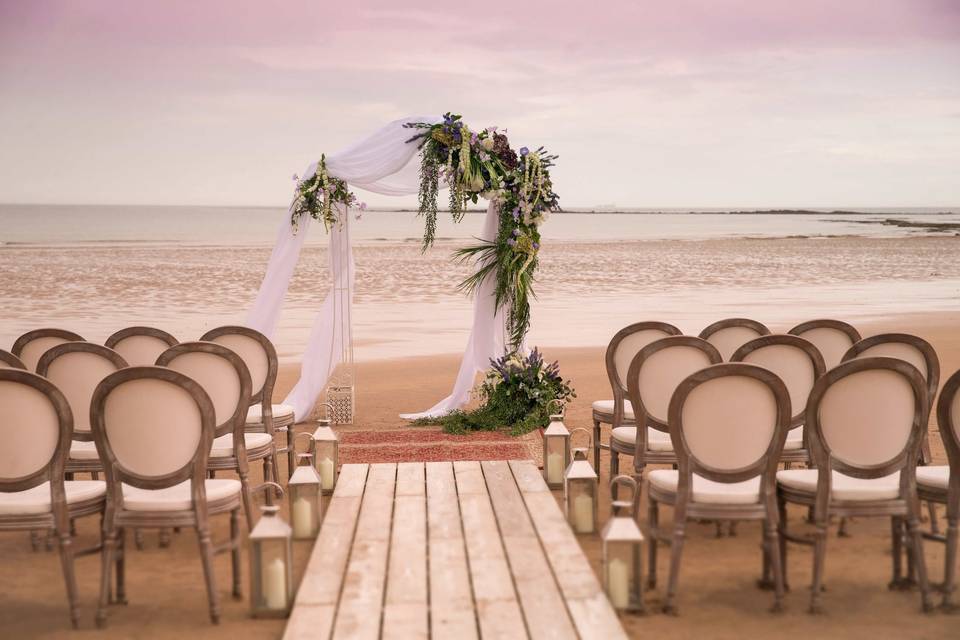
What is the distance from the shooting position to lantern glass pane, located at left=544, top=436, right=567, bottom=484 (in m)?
5.71

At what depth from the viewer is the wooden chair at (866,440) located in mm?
4027

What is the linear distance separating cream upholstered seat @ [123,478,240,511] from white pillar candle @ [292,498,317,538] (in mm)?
516

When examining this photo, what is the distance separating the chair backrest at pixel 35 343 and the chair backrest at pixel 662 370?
3.20 m

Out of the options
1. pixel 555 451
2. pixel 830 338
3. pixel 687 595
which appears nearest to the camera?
pixel 687 595

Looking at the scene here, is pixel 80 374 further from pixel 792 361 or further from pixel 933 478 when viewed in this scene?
pixel 933 478

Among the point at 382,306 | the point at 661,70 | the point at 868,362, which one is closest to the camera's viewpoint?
the point at 868,362

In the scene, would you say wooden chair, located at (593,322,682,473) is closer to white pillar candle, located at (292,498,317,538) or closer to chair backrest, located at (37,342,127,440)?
white pillar candle, located at (292,498,317,538)

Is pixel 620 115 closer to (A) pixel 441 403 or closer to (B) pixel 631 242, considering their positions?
(B) pixel 631 242

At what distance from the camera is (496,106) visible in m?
37.8

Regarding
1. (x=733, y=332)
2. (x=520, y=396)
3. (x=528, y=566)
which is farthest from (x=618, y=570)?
(x=520, y=396)

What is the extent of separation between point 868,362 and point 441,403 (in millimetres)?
5123

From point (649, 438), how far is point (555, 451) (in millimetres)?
555

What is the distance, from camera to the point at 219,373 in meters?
5.12

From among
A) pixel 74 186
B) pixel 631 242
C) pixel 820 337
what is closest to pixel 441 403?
pixel 820 337
